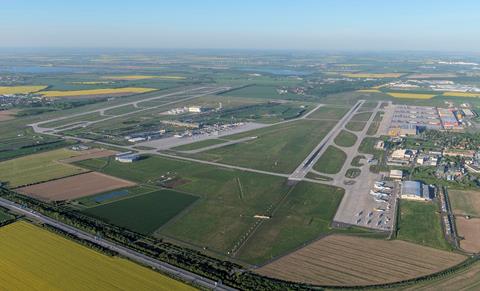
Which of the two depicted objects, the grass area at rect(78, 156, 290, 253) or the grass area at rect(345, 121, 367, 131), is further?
the grass area at rect(345, 121, 367, 131)

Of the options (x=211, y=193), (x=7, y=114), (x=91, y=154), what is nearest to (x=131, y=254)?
(x=211, y=193)

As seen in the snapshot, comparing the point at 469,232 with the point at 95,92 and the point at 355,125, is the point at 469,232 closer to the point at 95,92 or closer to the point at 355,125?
the point at 355,125

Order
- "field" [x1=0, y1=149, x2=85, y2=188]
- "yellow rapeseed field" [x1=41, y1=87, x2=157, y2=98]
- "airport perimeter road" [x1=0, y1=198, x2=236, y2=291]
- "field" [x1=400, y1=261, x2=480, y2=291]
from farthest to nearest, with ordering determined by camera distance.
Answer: "yellow rapeseed field" [x1=41, y1=87, x2=157, y2=98] < "field" [x1=0, y1=149, x2=85, y2=188] < "field" [x1=400, y1=261, x2=480, y2=291] < "airport perimeter road" [x1=0, y1=198, x2=236, y2=291]

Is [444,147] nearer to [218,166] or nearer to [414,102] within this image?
[218,166]

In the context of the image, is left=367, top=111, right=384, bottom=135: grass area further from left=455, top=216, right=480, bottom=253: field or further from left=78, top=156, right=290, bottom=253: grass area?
left=455, top=216, right=480, bottom=253: field

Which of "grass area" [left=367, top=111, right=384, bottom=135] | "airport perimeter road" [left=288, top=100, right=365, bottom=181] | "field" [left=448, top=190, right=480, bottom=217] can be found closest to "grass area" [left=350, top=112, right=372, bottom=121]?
"airport perimeter road" [left=288, top=100, right=365, bottom=181]

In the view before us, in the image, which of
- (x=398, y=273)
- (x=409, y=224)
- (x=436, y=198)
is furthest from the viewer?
(x=436, y=198)

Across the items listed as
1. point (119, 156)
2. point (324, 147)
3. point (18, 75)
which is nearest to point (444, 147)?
point (324, 147)

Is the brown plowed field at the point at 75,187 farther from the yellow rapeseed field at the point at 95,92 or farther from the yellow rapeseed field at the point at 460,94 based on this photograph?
the yellow rapeseed field at the point at 460,94
